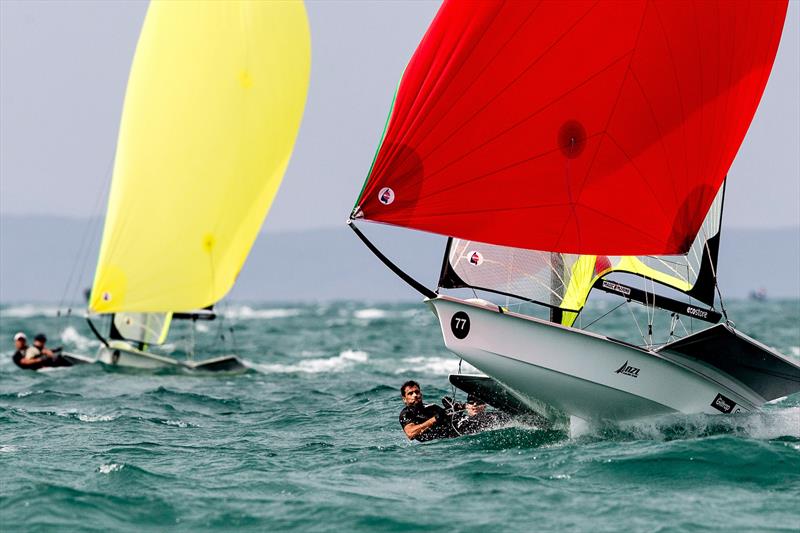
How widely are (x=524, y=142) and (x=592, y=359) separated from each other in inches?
96.3

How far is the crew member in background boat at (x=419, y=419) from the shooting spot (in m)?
13.1

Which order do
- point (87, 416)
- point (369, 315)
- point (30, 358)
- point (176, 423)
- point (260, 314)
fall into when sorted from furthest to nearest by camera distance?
point (260, 314), point (369, 315), point (30, 358), point (87, 416), point (176, 423)

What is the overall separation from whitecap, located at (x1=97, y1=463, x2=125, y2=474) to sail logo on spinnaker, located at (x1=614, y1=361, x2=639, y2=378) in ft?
17.6

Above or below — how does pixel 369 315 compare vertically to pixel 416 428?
below

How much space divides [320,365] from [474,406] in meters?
15.7

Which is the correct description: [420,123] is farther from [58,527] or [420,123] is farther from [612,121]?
[58,527]

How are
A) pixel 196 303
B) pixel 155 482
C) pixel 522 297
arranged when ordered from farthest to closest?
pixel 196 303, pixel 522 297, pixel 155 482

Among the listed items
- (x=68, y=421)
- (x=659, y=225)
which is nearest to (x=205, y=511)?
(x=659, y=225)

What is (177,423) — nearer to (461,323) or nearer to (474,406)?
(474,406)

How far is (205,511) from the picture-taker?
979 centimetres

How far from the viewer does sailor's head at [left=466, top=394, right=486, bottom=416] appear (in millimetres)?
13806

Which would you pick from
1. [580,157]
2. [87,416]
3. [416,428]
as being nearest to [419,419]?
[416,428]

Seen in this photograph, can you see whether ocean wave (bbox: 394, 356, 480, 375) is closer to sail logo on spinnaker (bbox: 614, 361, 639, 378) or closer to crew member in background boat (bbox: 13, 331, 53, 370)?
crew member in background boat (bbox: 13, 331, 53, 370)

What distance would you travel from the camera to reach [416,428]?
13039 millimetres
